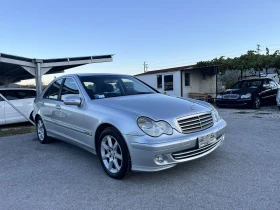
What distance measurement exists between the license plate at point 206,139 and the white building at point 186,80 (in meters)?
13.8

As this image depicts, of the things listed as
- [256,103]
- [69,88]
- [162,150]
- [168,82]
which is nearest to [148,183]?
[162,150]

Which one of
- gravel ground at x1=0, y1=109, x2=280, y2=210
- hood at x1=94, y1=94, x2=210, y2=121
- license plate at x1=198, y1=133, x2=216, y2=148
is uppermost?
hood at x1=94, y1=94, x2=210, y2=121

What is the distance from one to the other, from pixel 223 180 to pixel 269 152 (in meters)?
1.68

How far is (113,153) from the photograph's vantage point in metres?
3.42

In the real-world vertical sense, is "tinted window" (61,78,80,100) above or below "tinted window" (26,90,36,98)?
above

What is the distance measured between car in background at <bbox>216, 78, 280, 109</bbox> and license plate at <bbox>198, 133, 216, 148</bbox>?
29.1ft

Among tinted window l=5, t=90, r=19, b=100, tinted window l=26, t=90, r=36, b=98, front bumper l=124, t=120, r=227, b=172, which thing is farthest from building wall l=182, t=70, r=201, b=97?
front bumper l=124, t=120, r=227, b=172

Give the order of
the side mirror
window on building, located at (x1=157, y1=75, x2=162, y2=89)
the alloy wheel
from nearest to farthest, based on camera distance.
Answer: the alloy wheel, the side mirror, window on building, located at (x1=157, y1=75, x2=162, y2=89)

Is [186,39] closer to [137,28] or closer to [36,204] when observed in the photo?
[137,28]

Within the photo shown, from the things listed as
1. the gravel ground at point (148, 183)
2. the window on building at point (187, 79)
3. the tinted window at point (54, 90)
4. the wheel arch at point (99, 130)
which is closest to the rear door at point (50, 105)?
the tinted window at point (54, 90)

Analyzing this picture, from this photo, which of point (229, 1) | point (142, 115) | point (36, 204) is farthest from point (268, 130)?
point (229, 1)

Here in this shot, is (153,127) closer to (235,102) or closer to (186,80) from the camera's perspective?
(235,102)

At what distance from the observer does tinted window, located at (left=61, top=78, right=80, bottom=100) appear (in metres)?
4.28

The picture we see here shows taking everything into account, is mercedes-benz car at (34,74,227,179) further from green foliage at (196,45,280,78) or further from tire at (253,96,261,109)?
green foliage at (196,45,280,78)
